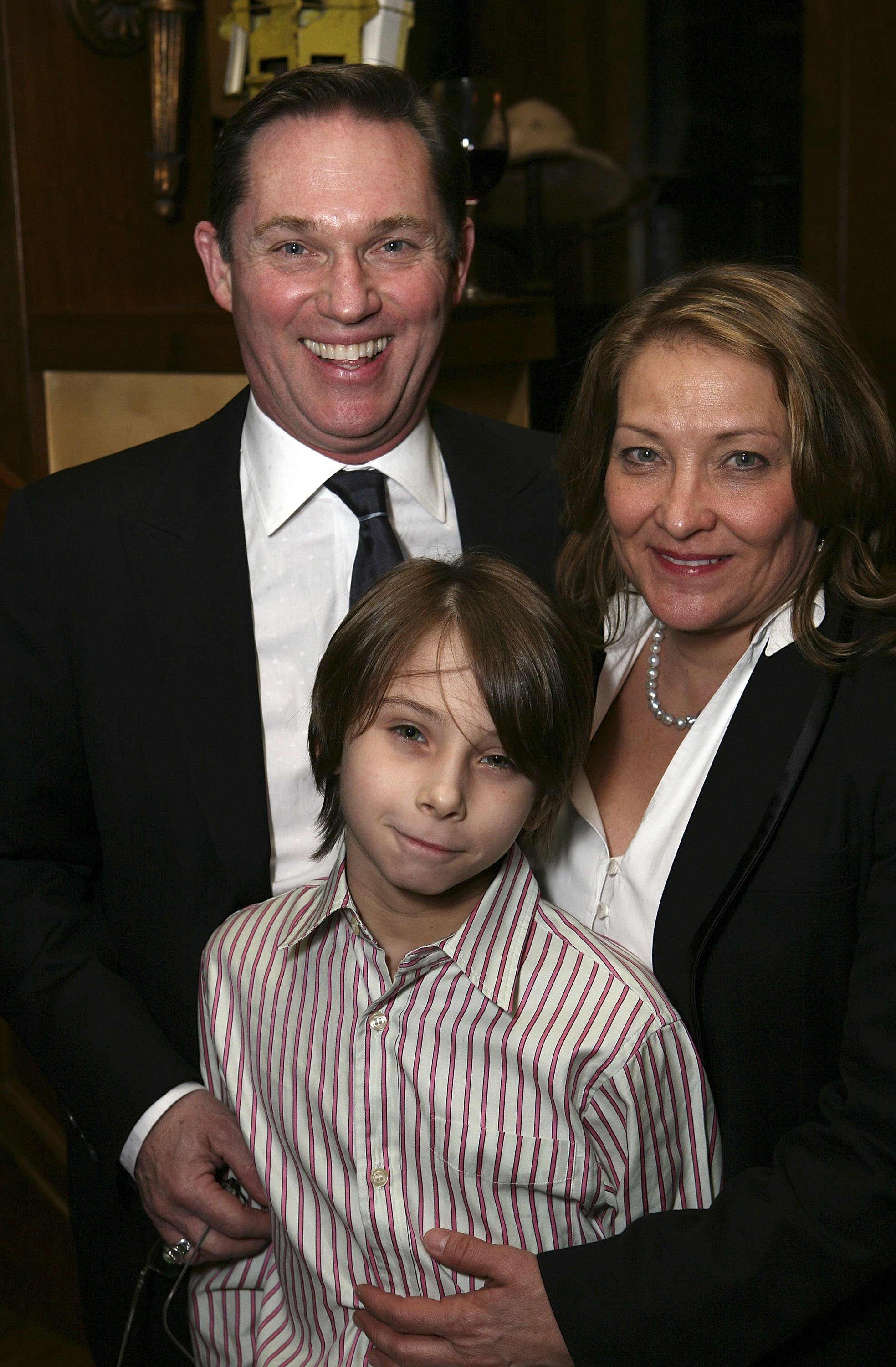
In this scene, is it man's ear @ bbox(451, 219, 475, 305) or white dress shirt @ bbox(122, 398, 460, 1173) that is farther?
man's ear @ bbox(451, 219, 475, 305)

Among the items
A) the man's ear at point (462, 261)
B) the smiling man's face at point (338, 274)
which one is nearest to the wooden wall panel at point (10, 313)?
the smiling man's face at point (338, 274)

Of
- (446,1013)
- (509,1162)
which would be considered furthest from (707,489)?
(509,1162)

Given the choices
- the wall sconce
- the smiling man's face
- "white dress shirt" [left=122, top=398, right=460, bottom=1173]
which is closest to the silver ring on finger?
"white dress shirt" [left=122, top=398, right=460, bottom=1173]

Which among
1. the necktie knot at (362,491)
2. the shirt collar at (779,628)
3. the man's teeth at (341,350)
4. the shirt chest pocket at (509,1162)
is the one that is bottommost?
the shirt chest pocket at (509,1162)

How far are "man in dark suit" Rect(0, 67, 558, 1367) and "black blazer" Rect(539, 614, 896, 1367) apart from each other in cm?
55

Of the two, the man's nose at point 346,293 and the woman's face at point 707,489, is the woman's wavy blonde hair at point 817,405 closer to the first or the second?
the woman's face at point 707,489

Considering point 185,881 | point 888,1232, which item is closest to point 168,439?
point 185,881

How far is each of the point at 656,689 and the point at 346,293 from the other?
65 cm

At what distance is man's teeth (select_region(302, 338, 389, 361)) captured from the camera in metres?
1.75

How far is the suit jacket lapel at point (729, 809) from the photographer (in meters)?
1.43

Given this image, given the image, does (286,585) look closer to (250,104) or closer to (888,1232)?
(250,104)

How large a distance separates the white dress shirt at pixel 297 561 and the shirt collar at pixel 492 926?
234mm

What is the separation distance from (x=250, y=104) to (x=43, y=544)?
2.17 feet

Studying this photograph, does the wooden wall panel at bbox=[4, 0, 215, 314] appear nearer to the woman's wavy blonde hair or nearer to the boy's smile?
the woman's wavy blonde hair
